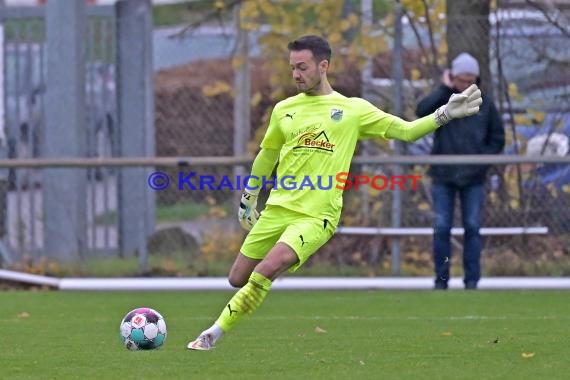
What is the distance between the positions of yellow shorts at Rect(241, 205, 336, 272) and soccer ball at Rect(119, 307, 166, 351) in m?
0.70

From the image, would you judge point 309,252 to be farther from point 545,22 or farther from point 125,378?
point 545,22

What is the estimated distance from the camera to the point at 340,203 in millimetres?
7766

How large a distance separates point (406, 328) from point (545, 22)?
513 cm

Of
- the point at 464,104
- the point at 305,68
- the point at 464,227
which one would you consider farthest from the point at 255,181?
the point at 464,227

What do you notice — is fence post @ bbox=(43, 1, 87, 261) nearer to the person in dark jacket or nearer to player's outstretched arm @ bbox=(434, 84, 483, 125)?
the person in dark jacket

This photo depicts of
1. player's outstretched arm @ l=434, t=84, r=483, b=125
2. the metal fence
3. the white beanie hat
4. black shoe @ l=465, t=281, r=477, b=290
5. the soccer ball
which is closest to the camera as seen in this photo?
player's outstretched arm @ l=434, t=84, r=483, b=125

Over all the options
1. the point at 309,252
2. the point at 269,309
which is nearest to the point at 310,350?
the point at 309,252

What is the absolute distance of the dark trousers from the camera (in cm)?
1164

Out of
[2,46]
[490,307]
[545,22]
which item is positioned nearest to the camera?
[490,307]

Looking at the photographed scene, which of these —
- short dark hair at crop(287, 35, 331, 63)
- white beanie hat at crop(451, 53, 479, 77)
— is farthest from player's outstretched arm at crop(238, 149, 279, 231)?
white beanie hat at crop(451, 53, 479, 77)

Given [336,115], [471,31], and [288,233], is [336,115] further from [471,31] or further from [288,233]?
[471,31]

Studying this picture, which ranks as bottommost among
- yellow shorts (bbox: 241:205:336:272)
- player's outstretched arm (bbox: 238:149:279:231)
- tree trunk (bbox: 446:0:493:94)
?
yellow shorts (bbox: 241:205:336:272)

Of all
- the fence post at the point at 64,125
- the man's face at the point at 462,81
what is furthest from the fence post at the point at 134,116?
the man's face at the point at 462,81

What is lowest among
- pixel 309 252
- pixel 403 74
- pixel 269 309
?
pixel 269 309
